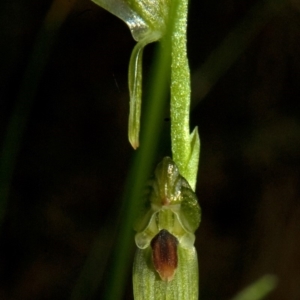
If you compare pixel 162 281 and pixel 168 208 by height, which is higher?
pixel 168 208

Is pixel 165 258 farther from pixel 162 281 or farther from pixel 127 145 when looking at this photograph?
pixel 127 145

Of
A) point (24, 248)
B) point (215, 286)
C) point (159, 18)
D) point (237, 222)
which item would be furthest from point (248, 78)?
point (159, 18)

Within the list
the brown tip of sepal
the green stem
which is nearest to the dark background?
the green stem

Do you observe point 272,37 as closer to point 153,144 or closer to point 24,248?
point 24,248

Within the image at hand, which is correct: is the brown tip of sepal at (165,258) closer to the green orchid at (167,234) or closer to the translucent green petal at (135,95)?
the green orchid at (167,234)

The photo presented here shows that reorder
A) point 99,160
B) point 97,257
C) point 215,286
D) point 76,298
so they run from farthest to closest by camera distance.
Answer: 1. point 99,160
2. point 215,286
3. point 97,257
4. point 76,298

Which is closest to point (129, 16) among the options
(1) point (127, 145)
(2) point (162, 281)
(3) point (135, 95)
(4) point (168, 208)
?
(3) point (135, 95)
